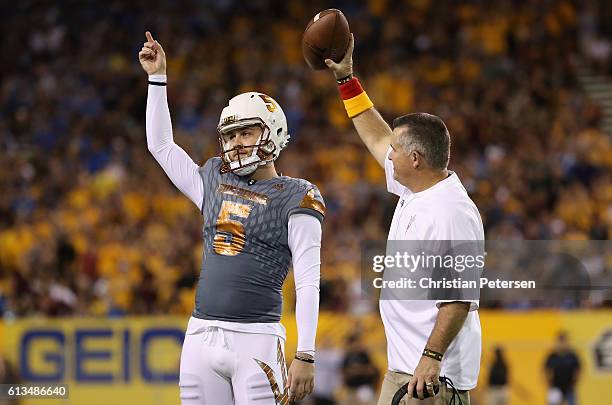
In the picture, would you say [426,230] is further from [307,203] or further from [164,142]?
[164,142]

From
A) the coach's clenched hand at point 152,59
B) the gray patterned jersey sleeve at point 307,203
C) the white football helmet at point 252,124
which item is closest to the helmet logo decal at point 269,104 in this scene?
the white football helmet at point 252,124

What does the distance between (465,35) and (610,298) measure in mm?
6711

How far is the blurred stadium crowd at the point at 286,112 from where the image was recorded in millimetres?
10844

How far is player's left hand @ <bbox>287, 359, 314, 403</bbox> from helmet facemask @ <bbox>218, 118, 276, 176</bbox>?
0.78 meters

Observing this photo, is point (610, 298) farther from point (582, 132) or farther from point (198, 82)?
point (198, 82)

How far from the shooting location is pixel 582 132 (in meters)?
13.3

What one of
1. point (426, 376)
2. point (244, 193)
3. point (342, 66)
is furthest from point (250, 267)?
point (342, 66)

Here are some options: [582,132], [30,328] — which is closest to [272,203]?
[30,328]

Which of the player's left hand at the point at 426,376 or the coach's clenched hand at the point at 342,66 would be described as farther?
the coach's clenched hand at the point at 342,66

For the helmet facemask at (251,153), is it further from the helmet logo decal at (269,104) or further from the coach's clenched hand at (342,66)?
the coach's clenched hand at (342,66)

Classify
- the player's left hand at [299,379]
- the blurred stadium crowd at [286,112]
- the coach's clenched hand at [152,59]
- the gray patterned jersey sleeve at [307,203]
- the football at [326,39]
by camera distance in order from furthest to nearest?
the blurred stadium crowd at [286,112] < the football at [326,39] < the coach's clenched hand at [152,59] < the gray patterned jersey sleeve at [307,203] < the player's left hand at [299,379]

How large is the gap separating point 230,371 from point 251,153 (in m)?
0.84

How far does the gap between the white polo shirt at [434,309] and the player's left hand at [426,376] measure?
23 centimetres

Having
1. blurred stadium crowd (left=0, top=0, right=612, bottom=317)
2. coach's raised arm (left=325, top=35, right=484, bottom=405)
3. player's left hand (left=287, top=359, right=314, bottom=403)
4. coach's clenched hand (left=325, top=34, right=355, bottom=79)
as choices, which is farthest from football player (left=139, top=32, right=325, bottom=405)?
blurred stadium crowd (left=0, top=0, right=612, bottom=317)
